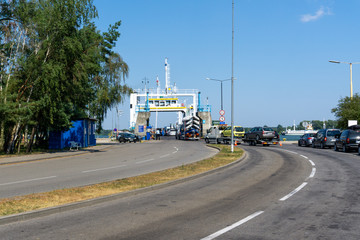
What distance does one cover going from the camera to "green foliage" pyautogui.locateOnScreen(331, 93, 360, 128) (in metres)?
39.7

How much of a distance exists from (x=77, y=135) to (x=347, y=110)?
28739 mm

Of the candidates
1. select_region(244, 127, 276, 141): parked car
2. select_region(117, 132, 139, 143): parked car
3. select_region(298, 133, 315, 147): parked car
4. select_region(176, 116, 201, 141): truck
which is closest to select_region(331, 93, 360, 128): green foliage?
select_region(298, 133, 315, 147): parked car

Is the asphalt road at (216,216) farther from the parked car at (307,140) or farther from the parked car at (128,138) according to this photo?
the parked car at (128,138)

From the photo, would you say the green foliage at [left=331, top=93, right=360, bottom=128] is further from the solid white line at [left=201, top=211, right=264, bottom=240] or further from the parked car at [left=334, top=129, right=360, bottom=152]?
the solid white line at [left=201, top=211, right=264, bottom=240]

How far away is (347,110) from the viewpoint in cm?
4034

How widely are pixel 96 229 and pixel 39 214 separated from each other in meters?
Answer: 1.81

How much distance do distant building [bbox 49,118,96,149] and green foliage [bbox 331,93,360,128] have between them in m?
27.7

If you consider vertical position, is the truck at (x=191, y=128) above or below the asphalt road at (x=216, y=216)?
above

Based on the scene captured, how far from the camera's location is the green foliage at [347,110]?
39.7 metres

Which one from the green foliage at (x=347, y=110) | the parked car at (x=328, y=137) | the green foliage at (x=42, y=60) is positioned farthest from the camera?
the green foliage at (x=347, y=110)

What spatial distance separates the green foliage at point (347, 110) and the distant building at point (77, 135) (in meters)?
27.7

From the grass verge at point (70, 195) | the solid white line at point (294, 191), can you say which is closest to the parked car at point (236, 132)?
the grass verge at point (70, 195)

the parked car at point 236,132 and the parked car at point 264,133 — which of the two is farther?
the parked car at point 236,132

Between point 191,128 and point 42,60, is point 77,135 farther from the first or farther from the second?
point 191,128
